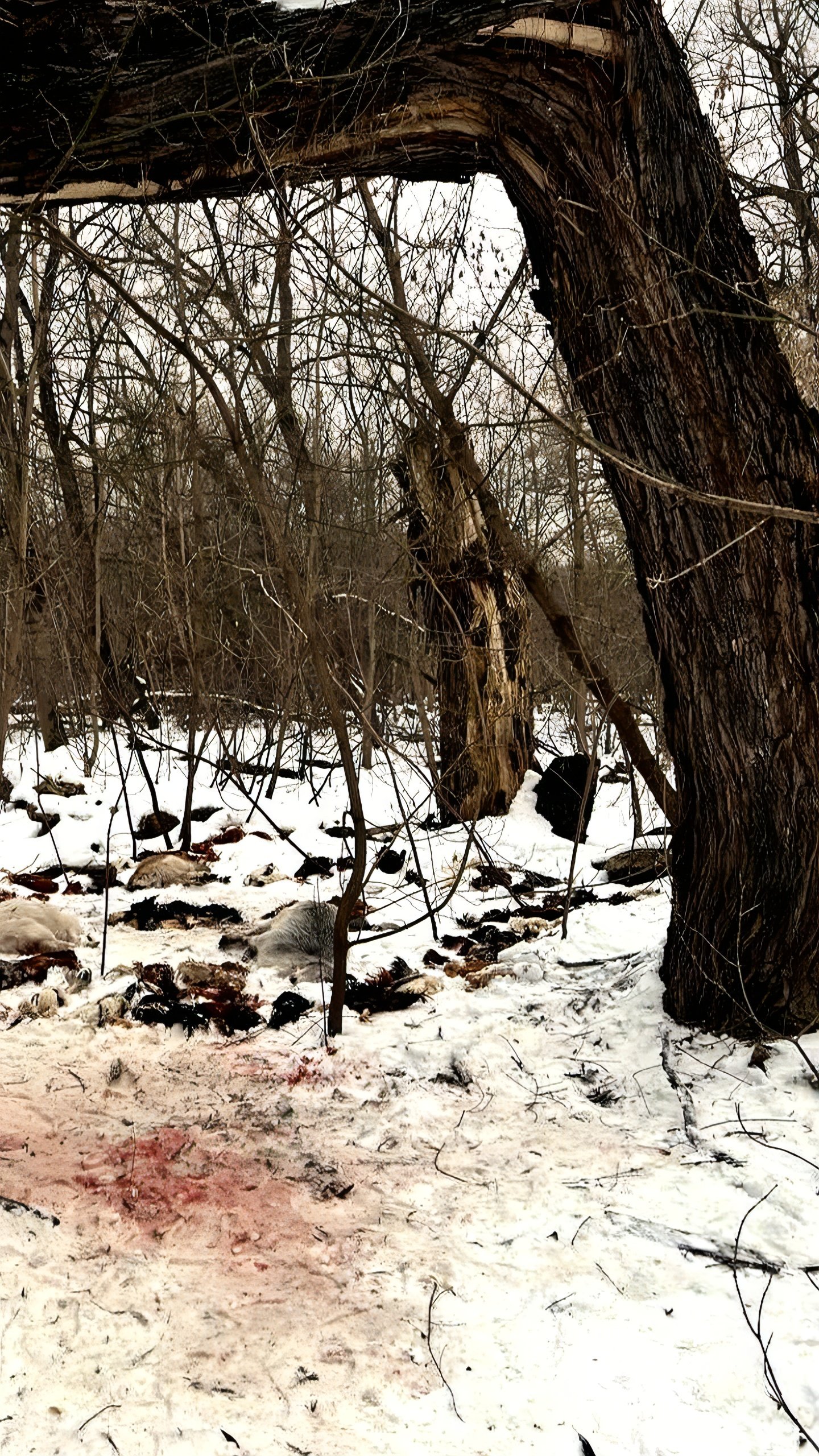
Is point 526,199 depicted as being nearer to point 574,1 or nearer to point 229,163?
point 574,1

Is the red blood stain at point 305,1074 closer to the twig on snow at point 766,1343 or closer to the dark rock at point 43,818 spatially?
the twig on snow at point 766,1343

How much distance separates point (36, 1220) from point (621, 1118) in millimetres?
1806

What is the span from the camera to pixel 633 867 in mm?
6344

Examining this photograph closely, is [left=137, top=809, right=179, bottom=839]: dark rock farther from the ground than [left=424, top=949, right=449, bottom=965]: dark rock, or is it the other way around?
[left=137, top=809, right=179, bottom=839]: dark rock

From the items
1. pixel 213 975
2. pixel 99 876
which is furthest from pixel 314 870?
pixel 213 975

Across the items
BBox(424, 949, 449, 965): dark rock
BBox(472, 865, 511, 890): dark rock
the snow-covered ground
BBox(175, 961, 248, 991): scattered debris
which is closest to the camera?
the snow-covered ground

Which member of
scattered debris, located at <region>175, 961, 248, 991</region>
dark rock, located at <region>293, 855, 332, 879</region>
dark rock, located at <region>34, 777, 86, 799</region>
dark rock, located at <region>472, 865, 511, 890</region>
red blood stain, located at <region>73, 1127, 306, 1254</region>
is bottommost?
red blood stain, located at <region>73, 1127, 306, 1254</region>

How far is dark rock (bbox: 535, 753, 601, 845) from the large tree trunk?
3956mm

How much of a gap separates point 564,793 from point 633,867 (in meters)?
1.82

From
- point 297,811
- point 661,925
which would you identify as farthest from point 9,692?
point 661,925

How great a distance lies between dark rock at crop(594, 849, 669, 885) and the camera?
6.21m

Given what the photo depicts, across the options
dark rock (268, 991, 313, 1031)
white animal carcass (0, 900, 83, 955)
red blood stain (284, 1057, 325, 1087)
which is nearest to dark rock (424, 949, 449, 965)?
dark rock (268, 991, 313, 1031)

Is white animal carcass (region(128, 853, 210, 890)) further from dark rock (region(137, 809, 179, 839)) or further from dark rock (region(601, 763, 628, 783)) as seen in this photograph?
dark rock (region(601, 763, 628, 783))

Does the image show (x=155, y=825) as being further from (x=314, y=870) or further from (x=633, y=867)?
(x=633, y=867)
